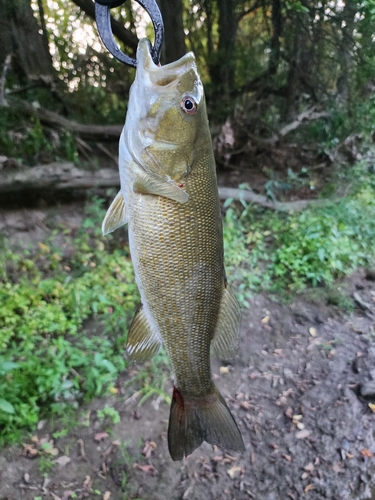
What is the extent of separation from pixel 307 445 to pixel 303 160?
4.84 m

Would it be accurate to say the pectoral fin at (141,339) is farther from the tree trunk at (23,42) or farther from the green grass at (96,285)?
the tree trunk at (23,42)

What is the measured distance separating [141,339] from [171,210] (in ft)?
1.85

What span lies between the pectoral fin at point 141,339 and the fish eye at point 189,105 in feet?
2.52

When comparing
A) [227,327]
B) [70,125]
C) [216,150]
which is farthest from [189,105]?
[216,150]

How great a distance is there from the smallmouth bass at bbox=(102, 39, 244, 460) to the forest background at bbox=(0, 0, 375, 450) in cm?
182

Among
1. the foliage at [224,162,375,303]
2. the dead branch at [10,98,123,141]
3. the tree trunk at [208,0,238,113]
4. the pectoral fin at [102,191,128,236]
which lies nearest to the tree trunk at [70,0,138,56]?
the dead branch at [10,98,123,141]

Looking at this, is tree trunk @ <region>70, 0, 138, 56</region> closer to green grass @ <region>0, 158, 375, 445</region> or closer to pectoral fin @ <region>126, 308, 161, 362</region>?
green grass @ <region>0, 158, 375, 445</region>

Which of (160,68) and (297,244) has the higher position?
(160,68)

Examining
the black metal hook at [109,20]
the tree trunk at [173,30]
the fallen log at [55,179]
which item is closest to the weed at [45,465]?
the black metal hook at [109,20]

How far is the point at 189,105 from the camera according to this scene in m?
1.25

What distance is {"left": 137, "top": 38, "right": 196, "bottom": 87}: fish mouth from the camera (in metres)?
1.13

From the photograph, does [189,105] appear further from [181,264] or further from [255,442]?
[255,442]

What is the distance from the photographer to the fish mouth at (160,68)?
1.13 meters

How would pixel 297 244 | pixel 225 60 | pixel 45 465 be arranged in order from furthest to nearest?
pixel 225 60 < pixel 297 244 < pixel 45 465
